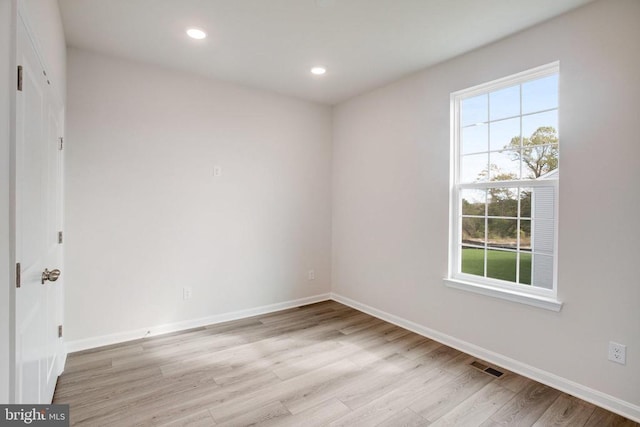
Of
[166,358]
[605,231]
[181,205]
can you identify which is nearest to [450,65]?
[605,231]

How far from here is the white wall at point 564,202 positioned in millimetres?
2061

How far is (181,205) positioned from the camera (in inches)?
132

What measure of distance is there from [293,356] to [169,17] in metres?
2.86

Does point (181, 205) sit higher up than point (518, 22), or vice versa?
point (518, 22)

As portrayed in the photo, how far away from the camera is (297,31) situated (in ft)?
8.46

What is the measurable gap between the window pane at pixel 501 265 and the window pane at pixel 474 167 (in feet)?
2.20

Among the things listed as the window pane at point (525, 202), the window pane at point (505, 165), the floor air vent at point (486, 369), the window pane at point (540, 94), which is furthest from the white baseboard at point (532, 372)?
the window pane at point (540, 94)

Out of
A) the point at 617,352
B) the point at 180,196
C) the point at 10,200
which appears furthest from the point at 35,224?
the point at 617,352

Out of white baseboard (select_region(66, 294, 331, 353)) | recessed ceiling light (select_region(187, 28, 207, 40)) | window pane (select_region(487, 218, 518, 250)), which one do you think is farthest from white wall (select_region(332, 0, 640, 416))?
recessed ceiling light (select_region(187, 28, 207, 40))

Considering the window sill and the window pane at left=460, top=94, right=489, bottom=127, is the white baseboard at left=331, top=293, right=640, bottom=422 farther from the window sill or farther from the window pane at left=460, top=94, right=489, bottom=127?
the window pane at left=460, top=94, right=489, bottom=127

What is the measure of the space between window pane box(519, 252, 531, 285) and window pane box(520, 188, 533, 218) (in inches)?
12.4

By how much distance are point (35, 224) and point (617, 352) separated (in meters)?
3.43

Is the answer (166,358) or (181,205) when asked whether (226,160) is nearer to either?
(181,205)

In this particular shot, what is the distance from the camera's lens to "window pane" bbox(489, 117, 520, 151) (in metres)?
2.69
